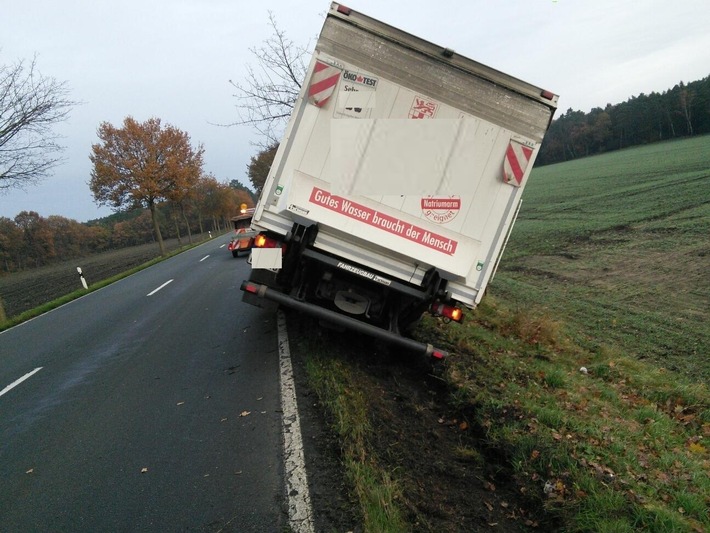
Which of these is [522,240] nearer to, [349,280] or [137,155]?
[349,280]

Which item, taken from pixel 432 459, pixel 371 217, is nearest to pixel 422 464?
pixel 432 459

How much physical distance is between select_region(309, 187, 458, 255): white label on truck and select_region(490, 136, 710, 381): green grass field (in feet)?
16.7

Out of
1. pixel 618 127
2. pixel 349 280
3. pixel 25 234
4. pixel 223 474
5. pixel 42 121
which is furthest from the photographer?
pixel 618 127

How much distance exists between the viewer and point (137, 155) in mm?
Answer: 27547

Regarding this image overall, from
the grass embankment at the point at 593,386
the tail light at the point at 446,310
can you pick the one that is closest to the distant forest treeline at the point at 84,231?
the grass embankment at the point at 593,386

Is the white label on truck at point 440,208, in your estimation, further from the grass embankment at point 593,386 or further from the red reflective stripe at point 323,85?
the grass embankment at point 593,386

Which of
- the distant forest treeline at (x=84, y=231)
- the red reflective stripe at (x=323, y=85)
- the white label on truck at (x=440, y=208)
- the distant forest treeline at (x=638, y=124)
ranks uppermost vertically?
the distant forest treeline at (x=638, y=124)

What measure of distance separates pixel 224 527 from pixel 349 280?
9.68 ft

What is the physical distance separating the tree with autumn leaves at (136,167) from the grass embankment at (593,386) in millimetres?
22032

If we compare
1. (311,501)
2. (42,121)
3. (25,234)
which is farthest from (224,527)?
(25,234)

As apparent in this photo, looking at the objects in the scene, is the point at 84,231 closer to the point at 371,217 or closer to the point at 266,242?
the point at 266,242

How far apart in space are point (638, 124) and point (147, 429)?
104049mm

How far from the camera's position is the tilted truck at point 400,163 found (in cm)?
450

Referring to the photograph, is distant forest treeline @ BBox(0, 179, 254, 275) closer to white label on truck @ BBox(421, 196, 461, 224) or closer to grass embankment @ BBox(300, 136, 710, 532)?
grass embankment @ BBox(300, 136, 710, 532)
